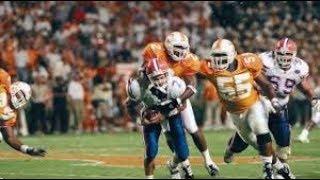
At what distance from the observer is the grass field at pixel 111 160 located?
34.3 ft

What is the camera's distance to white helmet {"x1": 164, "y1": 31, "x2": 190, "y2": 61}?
10.3 metres

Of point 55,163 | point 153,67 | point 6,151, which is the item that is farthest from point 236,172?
point 6,151

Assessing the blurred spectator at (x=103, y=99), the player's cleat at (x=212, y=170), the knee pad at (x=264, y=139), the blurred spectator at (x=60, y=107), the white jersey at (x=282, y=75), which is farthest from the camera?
the blurred spectator at (x=103, y=99)

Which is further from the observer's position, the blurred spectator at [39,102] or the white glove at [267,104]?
the blurred spectator at [39,102]

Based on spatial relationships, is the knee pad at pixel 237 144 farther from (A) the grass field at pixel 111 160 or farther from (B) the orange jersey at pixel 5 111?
(B) the orange jersey at pixel 5 111

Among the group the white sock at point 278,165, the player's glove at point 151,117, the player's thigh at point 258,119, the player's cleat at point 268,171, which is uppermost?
the player's glove at point 151,117

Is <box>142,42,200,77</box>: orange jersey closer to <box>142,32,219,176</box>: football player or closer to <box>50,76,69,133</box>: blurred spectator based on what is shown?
<box>142,32,219,176</box>: football player

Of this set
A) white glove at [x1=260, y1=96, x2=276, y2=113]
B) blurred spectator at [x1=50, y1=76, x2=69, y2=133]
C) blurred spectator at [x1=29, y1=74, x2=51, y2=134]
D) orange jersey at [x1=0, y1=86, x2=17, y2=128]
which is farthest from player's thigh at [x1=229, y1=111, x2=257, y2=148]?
blurred spectator at [x1=50, y1=76, x2=69, y2=133]

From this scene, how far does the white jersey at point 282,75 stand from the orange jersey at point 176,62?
1051 mm

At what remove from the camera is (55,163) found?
12.2m

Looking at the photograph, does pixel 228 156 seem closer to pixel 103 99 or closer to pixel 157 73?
pixel 157 73

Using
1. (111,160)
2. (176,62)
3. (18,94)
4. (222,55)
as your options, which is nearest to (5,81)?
(18,94)

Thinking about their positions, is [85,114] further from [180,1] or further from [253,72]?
[253,72]

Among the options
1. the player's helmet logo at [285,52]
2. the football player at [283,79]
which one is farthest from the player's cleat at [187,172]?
the player's helmet logo at [285,52]
